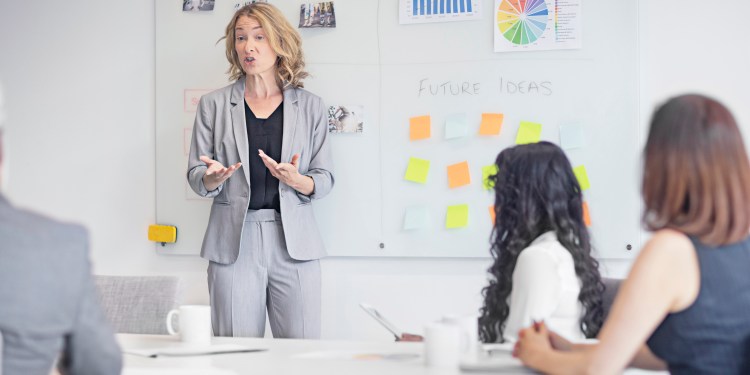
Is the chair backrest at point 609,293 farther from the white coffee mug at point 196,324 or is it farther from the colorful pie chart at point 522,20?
the colorful pie chart at point 522,20

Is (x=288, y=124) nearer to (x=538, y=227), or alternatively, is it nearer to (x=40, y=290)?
(x=538, y=227)

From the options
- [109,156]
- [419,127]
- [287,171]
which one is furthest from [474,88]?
[109,156]

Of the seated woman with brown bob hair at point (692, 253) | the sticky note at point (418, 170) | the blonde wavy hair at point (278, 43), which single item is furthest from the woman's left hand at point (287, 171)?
the seated woman with brown bob hair at point (692, 253)

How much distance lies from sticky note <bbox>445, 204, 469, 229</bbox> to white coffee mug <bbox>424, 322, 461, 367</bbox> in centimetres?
190

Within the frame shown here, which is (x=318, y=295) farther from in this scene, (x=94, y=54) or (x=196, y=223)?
(x=94, y=54)

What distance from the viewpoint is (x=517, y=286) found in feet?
6.98

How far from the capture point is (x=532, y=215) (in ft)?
7.66

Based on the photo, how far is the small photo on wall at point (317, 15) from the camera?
3.92 m

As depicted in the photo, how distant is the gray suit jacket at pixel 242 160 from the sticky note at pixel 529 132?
2.62 ft

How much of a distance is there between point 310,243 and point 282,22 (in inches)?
35.8

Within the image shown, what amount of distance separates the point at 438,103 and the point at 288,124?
660 millimetres

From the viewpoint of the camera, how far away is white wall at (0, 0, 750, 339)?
12.9 feet

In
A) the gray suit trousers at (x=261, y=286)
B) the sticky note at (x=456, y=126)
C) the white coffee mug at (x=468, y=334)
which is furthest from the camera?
the sticky note at (x=456, y=126)

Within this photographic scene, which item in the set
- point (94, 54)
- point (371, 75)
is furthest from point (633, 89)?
point (94, 54)
